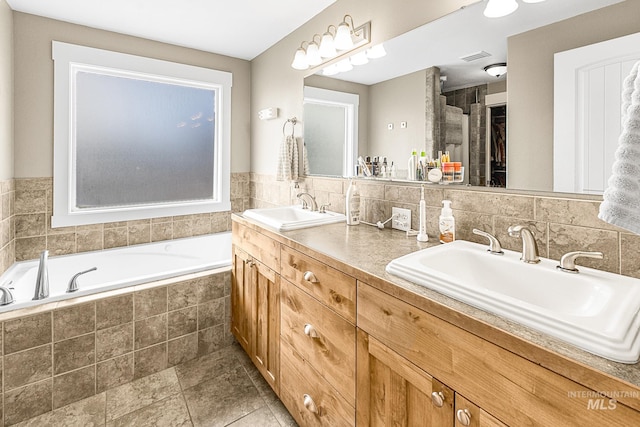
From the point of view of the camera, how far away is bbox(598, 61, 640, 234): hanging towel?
0.65 metres

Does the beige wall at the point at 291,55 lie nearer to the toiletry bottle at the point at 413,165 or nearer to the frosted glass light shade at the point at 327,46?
the frosted glass light shade at the point at 327,46

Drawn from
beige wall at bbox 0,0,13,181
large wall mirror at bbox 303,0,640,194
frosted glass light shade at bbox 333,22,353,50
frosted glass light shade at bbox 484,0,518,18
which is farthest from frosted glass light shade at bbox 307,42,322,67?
beige wall at bbox 0,0,13,181

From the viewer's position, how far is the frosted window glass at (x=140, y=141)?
8.96ft

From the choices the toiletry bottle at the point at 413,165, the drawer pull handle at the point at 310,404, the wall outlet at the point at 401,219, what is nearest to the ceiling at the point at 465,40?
the toiletry bottle at the point at 413,165

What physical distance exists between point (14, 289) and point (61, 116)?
132 centimetres

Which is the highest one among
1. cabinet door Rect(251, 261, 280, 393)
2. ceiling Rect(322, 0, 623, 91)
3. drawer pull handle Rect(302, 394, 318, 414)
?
ceiling Rect(322, 0, 623, 91)

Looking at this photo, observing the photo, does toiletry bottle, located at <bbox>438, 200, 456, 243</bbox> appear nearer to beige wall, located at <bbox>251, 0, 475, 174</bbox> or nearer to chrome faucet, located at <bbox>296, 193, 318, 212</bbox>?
beige wall, located at <bbox>251, 0, 475, 174</bbox>

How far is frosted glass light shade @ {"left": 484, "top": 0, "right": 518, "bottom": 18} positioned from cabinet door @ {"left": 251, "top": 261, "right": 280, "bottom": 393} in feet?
4.90

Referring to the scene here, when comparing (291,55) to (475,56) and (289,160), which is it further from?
(475,56)

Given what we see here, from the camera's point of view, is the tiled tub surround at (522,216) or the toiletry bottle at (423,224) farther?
the toiletry bottle at (423,224)

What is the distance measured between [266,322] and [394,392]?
0.97m

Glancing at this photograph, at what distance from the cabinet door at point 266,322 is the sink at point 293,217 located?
0.82 ft

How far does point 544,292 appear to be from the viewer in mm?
1003

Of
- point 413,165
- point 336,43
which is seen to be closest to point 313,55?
point 336,43
